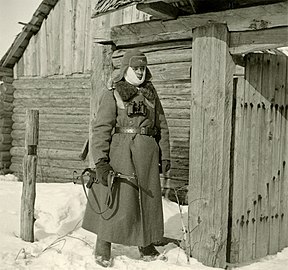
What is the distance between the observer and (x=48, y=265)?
172 inches

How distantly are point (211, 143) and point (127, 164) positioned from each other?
0.82 meters

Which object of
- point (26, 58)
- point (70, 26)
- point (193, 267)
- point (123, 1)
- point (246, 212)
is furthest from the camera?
point (26, 58)

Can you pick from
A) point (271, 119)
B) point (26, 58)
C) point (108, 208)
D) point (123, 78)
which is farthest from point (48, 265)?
point (26, 58)

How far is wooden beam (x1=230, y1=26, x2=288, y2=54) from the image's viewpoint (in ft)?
13.7

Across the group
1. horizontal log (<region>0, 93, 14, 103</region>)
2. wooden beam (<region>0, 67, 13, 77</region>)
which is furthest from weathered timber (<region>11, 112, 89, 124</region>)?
wooden beam (<region>0, 67, 13, 77</region>)

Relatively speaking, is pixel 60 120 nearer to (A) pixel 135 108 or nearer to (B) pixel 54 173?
(B) pixel 54 173

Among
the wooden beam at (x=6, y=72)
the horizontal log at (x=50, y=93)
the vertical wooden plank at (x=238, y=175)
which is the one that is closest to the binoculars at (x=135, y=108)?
the vertical wooden plank at (x=238, y=175)

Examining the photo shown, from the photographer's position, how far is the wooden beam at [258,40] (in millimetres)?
4168

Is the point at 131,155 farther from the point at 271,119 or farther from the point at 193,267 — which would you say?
the point at 271,119

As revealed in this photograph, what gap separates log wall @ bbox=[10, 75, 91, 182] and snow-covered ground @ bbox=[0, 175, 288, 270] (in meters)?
4.04

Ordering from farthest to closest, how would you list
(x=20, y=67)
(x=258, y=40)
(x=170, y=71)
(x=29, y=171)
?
(x=20, y=67), (x=170, y=71), (x=29, y=171), (x=258, y=40)

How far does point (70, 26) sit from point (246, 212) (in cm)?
783

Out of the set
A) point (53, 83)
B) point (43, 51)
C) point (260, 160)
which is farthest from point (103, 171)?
point (43, 51)

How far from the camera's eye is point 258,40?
429cm
